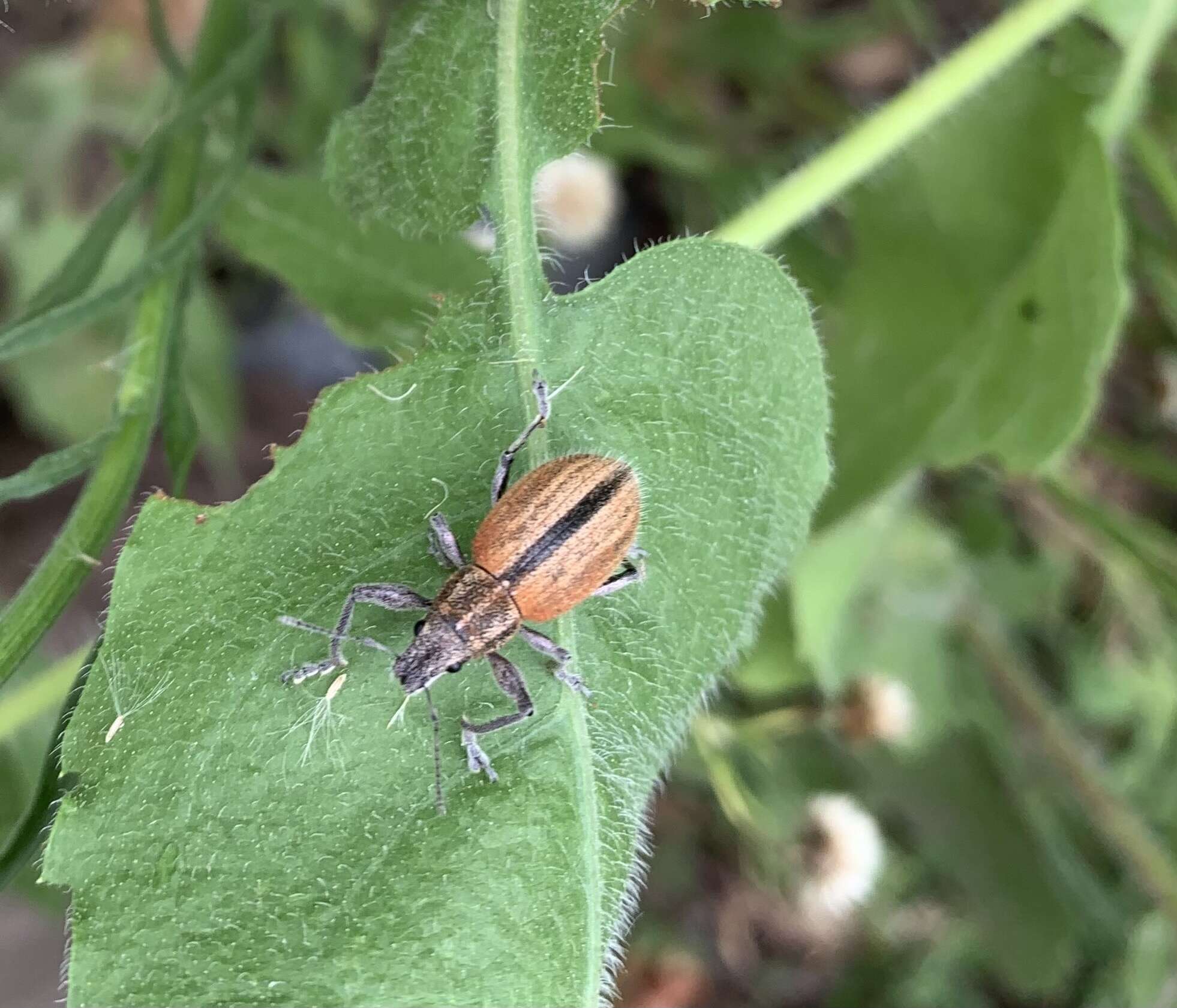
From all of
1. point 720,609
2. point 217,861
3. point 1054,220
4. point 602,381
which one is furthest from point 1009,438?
point 217,861

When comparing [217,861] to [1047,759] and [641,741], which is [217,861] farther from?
[1047,759]

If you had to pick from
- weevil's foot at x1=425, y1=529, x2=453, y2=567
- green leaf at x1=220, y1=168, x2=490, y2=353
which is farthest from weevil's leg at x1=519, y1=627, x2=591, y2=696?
green leaf at x1=220, y1=168, x2=490, y2=353

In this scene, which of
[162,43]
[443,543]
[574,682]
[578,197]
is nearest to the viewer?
[574,682]

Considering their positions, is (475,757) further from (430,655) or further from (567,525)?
(567,525)

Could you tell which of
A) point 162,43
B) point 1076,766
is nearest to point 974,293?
point 1076,766

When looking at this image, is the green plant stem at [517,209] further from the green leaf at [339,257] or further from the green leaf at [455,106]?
the green leaf at [339,257]

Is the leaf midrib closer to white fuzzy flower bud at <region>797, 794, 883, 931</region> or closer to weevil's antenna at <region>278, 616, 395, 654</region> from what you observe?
weevil's antenna at <region>278, 616, 395, 654</region>
